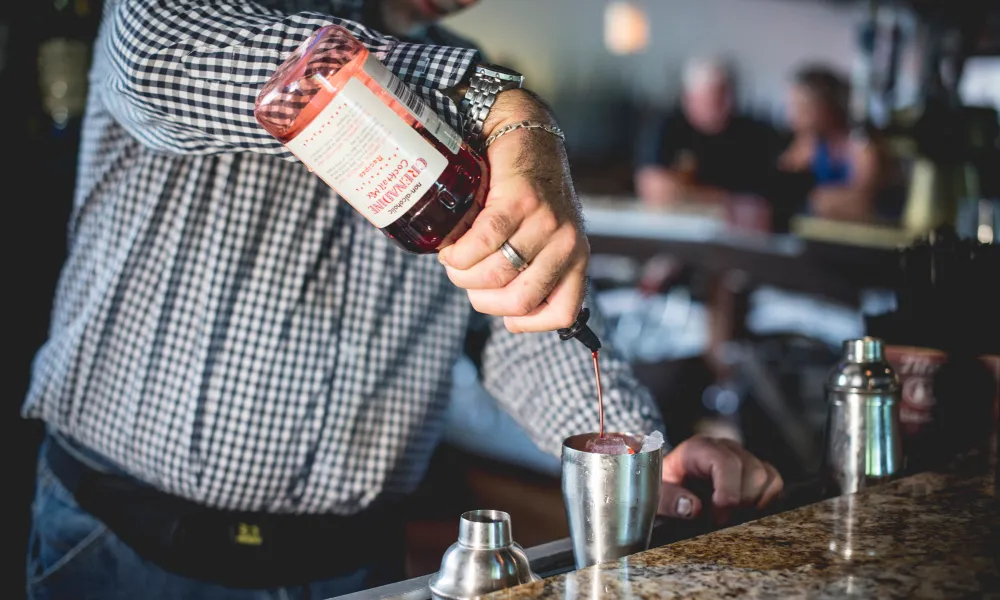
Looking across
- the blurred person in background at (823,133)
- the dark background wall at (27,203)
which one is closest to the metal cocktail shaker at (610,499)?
the dark background wall at (27,203)

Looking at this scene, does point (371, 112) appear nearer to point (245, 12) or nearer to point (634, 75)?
point (245, 12)

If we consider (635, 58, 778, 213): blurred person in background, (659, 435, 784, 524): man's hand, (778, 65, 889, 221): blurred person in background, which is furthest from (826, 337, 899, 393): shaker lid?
(635, 58, 778, 213): blurred person in background

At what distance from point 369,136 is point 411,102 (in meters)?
0.06

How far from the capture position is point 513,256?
858 mm

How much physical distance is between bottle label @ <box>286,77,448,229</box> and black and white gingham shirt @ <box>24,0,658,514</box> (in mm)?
564

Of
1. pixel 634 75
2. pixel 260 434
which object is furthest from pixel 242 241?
pixel 634 75

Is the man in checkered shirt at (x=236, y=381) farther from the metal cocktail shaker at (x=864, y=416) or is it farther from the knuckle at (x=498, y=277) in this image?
the knuckle at (x=498, y=277)

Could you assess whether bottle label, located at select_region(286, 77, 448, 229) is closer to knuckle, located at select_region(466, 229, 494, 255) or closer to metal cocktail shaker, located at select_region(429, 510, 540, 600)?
knuckle, located at select_region(466, 229, 494, 255)

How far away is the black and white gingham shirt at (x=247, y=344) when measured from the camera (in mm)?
1317

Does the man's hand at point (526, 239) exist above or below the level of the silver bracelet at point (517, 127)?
below

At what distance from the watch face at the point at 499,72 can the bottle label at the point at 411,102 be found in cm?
17

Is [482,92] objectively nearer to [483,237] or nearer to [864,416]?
[483,237]

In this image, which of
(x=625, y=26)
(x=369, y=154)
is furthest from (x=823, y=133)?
(x=369, y=154)

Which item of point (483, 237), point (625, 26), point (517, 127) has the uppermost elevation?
point (625, 26)
